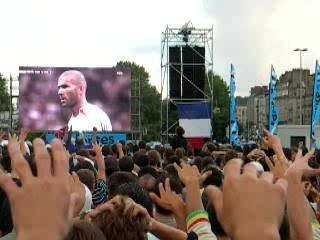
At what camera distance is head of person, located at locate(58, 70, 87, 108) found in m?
28.2

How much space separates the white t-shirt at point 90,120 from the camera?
27859 mm

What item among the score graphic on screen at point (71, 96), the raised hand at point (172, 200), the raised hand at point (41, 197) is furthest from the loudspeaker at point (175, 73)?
the raised hand at point (41, 197)

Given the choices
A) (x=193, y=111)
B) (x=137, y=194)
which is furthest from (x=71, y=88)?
(x=137, y=194)

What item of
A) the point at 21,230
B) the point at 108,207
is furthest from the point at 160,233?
the point at 21,230

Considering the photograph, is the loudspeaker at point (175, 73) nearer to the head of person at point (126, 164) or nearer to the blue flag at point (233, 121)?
the blue flag at point (233, 121)

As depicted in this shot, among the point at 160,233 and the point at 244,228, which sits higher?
the point at 244,228

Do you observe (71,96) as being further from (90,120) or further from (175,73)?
(175,73)

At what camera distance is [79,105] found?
92.5 feet

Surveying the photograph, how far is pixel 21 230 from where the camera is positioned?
58.0 inches

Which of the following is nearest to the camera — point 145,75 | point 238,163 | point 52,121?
point 238,163

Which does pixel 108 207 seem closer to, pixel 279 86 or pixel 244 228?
pixel 244 228

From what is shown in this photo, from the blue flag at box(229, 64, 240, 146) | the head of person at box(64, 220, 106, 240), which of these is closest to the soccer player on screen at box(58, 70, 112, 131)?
the blue flag at box(229, 64, 240, 146)

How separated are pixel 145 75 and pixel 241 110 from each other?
106 metres

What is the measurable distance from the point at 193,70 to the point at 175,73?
893mm
